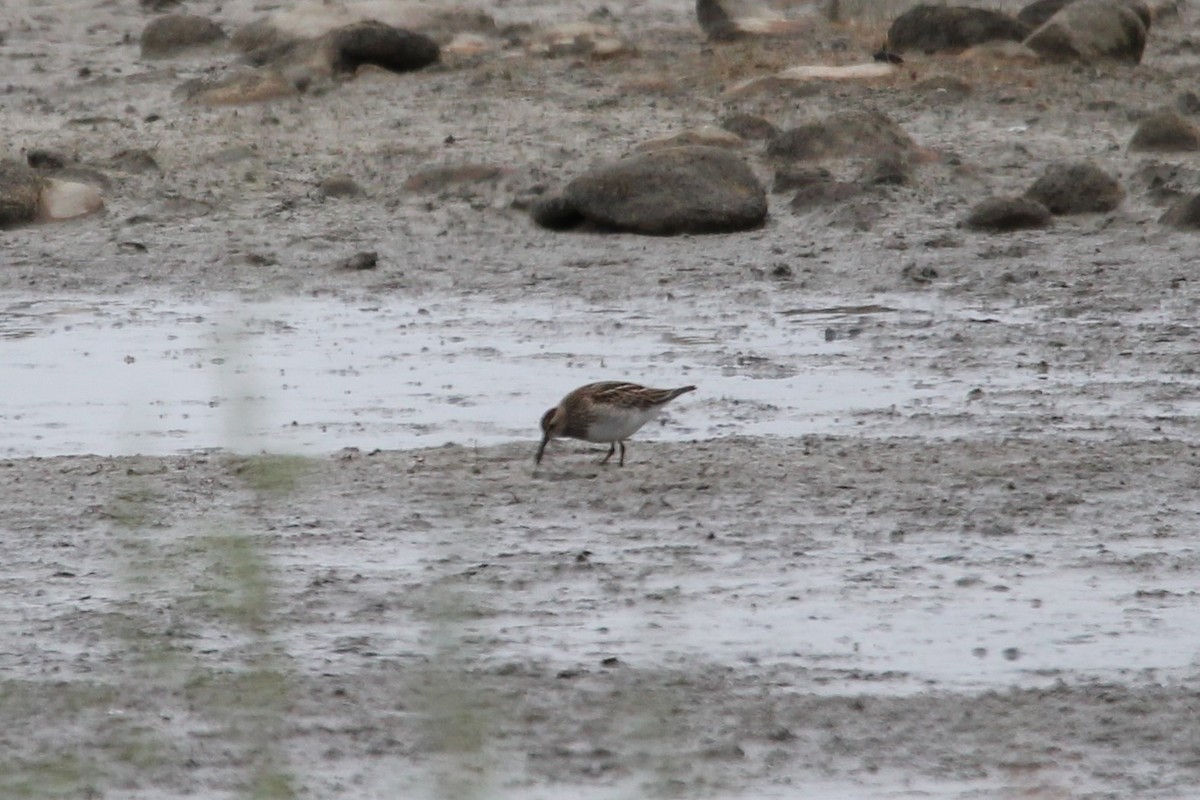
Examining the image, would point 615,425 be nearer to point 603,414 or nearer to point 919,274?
point 603,414

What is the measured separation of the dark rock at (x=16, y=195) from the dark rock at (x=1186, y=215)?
20.0 ft

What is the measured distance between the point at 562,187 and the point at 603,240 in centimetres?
107

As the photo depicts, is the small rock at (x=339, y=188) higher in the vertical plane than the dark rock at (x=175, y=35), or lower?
lower

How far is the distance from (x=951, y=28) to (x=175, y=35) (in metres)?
6.10

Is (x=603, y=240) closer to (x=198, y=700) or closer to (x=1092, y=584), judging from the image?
(x=1092, y=584)

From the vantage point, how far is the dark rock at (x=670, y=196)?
13430 mm

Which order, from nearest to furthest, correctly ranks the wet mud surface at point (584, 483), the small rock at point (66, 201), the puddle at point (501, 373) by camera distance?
the wet mud surface at point (584, 483)
the puddle at point (501, 373)
the small rock at point (66, 201)

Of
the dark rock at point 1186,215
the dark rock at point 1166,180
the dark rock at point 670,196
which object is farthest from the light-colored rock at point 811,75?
the dark rock at point 1186,215

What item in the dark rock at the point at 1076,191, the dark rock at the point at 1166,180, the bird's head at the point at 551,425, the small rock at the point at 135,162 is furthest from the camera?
the small rock at the point at 135,162

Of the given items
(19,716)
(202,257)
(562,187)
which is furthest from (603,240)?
(19,716)

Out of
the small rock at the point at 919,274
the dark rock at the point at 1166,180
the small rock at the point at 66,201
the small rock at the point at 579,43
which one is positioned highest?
the small rock at the point at 579,43

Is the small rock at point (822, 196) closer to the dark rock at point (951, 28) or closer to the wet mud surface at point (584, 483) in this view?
the wet mud surface at point (584, 483)

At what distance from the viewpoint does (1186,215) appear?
1322 centimetres

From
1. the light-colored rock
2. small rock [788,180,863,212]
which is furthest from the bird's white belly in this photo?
the light-colored rock
